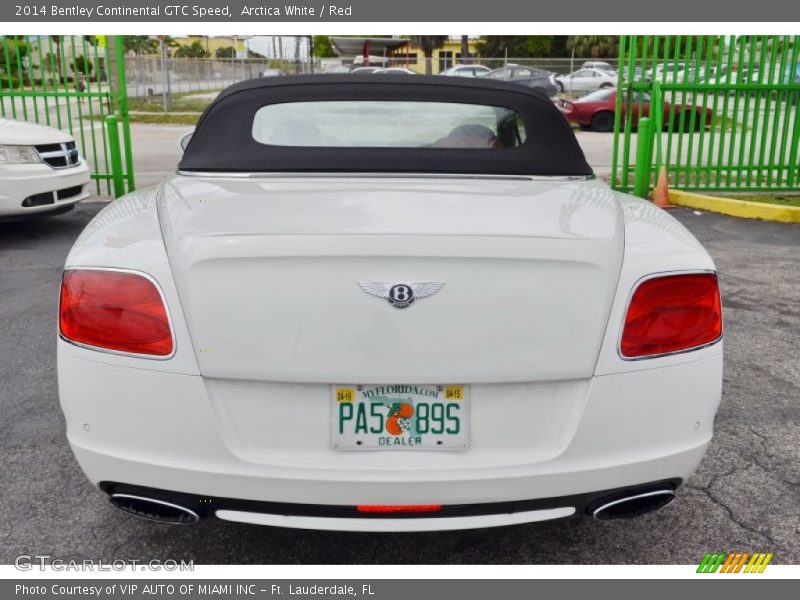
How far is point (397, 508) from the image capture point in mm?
2178

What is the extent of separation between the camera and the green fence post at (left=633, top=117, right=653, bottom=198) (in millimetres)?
9984

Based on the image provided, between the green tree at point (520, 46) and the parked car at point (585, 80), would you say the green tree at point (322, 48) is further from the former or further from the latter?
the parked car at point (585, 80)

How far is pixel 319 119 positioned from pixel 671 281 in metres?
1.77

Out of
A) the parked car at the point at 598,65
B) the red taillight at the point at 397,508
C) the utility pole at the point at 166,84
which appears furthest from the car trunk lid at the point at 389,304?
the parked car at the point at 598,65

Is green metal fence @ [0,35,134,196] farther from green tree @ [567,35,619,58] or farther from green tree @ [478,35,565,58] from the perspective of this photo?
green tree @ [478,35,565,58]

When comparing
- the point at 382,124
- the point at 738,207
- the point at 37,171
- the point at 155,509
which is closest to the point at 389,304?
the point at 155,509

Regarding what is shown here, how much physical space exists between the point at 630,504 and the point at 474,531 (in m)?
0.71

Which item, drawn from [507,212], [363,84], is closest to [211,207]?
[507,212]

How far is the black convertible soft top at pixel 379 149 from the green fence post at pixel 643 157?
703 centimetres

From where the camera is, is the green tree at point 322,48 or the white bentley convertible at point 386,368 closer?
the white bentley convertible at point 386,368

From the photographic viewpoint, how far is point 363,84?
339cm

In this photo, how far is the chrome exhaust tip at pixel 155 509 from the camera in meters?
2.26

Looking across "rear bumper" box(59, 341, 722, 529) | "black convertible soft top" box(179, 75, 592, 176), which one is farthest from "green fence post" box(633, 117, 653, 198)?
"rear bumper" box(59, 341, 722, 529)

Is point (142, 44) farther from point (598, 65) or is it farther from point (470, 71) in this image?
point (470, 71)
